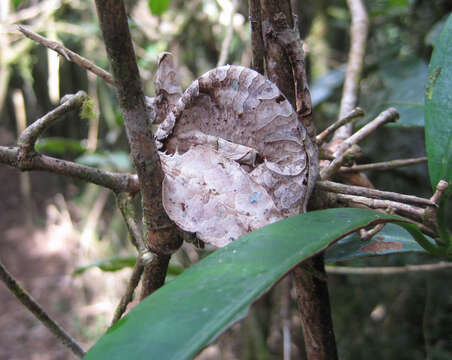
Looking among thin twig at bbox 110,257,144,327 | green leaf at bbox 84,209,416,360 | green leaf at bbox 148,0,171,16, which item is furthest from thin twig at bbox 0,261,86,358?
green leaf at bbox 148,0,171,16

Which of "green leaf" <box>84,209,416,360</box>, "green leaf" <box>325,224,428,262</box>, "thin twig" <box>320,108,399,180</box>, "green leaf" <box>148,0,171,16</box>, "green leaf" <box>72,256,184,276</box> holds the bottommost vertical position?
"green leaf" <box>72,256,184,276</box>

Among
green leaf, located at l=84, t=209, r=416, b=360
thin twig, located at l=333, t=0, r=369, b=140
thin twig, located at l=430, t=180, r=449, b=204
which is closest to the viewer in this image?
green leaf, located at l=84, t=209, r=416, b=360

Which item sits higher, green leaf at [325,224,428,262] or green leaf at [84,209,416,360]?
green leaf at [84,209,416,360]

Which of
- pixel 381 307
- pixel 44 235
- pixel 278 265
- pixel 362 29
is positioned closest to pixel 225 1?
pixel 362 29

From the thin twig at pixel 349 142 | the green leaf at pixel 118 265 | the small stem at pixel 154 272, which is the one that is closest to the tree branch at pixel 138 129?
the small stem at pixel 154 272

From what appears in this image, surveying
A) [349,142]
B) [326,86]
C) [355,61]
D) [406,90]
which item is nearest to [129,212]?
[349,142]

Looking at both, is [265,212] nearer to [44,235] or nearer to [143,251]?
[143,251]

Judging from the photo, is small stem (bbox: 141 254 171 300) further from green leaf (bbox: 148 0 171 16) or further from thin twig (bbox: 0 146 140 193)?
green leaf (bbox: 148 0 171 16)

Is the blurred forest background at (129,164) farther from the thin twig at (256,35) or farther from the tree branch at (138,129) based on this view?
the tree branch at (138,129)
